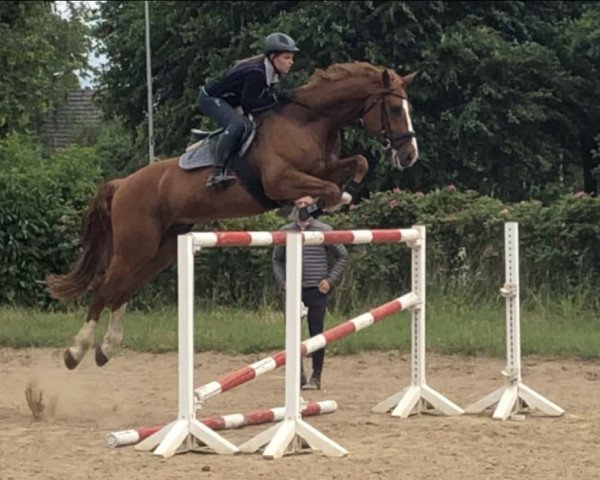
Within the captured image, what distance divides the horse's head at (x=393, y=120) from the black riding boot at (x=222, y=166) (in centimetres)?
103

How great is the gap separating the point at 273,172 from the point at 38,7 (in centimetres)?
1517

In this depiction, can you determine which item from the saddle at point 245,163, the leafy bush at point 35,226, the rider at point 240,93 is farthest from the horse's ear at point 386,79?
the leafy bush at point 35,226

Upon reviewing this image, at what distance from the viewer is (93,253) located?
9758 mm

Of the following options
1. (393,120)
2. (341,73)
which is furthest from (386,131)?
(341,73)

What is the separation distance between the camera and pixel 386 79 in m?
8.27

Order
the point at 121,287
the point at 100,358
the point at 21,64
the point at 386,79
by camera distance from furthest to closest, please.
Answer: the point at 21,64 → the point at 121,287 → the point at 100,358 → the point at 386,79

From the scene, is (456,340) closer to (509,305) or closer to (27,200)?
(509,305)

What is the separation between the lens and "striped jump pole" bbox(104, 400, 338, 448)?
6840mm

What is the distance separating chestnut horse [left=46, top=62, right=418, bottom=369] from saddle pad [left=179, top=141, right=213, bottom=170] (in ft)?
0.17

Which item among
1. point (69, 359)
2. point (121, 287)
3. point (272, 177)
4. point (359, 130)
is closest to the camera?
point (272, 177)

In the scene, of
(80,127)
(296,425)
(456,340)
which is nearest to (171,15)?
(456,340)

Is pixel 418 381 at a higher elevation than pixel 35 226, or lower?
lower

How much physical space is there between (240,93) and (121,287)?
6.33 ft

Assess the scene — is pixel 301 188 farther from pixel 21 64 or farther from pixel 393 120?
pixel 21 64
